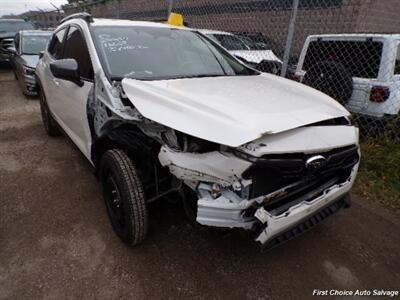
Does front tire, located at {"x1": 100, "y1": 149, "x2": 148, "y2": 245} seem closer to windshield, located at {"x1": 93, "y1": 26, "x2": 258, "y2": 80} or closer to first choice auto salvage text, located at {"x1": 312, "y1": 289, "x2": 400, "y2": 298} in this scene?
windshield, located at {"x1": 93, "y1": 26, "x2": 258, "y2": 80}

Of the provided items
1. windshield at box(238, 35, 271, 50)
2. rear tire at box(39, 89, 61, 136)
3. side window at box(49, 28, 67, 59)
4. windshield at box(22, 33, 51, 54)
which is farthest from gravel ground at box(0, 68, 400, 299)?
windshield at box(22, 33, 51, 54)

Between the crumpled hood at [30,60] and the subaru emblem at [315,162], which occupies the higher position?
the subaru emblem at [315,162]

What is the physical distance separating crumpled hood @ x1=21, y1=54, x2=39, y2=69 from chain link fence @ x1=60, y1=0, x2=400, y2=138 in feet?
8.58

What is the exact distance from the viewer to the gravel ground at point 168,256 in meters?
2.12

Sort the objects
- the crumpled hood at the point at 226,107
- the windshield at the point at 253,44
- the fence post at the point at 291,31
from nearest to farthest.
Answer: the crumpled hood at the point at 226,107, the fence post at the point at 291,31, the windshield at the point at 253,44

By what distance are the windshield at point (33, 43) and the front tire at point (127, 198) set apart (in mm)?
6922

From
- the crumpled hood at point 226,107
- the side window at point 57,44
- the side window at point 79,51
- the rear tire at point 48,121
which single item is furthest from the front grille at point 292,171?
the rear tire at point 48,121

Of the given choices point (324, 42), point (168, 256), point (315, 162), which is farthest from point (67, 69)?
point (324, 42)

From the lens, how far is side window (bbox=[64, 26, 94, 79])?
2747mm

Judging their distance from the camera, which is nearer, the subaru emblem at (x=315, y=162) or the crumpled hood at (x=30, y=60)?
the subaru emblem at (x=315, y=162)

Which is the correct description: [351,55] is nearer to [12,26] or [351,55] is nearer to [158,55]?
[158,55]

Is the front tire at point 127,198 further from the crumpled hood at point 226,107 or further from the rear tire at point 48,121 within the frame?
the rear tire at point 48,121

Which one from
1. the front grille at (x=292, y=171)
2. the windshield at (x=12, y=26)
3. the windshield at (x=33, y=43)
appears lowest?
the windshield at (x=12, y=26)

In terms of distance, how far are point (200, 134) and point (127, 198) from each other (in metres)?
0.78
